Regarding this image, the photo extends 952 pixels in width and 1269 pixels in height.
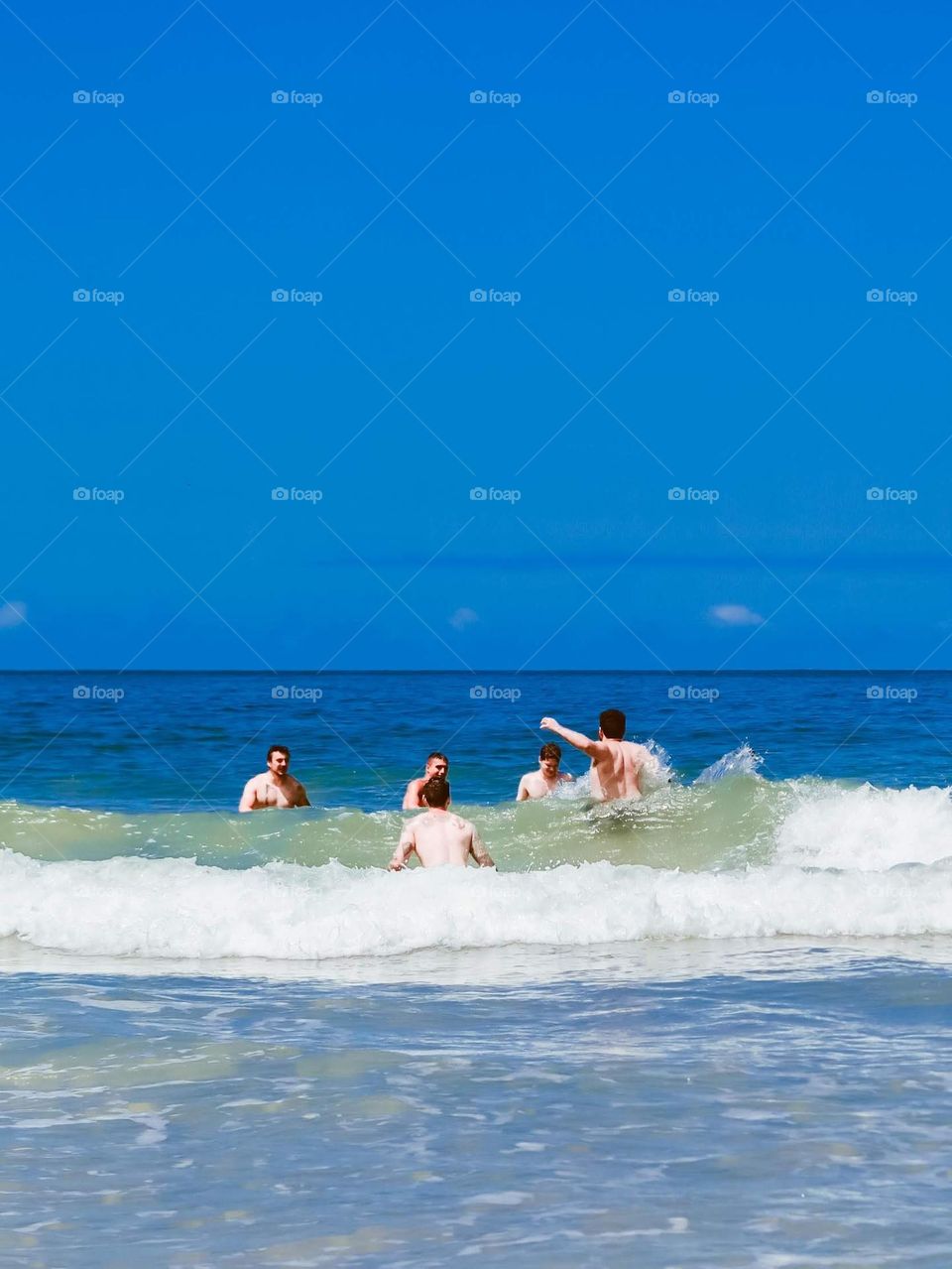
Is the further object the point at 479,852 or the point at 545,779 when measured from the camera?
the point at 545,779

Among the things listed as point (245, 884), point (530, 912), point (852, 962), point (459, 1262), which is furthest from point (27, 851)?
point (459, 1262)

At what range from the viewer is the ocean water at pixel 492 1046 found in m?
4.55

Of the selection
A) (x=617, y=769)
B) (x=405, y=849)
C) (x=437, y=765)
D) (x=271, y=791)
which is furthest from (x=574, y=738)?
(x=271, y=791)

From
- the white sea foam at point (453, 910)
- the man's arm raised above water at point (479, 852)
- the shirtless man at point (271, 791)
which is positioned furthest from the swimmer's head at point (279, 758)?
the man's arm raised above water at point (479, 852)

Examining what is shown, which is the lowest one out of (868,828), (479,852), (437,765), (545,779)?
(479,852)

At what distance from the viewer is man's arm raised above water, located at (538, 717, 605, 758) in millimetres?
11281

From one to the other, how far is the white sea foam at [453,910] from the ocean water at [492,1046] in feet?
0.09

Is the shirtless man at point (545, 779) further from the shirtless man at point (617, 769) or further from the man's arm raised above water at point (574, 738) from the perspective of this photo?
the man's arm raised above water at point (574, 738)

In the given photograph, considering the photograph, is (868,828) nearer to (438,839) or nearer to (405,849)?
(438,839)

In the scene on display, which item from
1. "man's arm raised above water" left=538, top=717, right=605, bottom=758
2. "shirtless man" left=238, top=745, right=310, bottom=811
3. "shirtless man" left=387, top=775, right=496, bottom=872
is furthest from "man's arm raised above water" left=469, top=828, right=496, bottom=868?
"shirtless man" left=238, top=745, right=310, bottom=811

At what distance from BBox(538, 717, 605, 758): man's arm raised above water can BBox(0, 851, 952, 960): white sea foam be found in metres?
1.16

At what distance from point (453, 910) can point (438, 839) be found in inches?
48.9

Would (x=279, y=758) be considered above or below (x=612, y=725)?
below

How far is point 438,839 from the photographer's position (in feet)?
36.2
